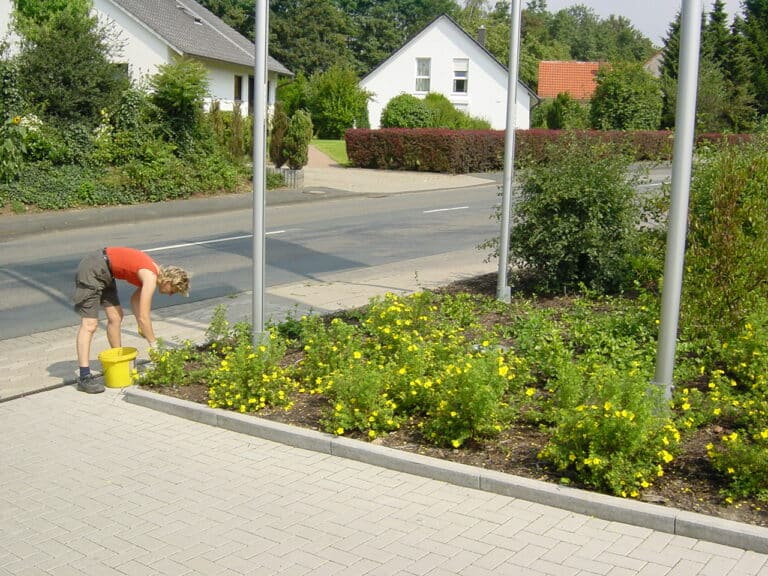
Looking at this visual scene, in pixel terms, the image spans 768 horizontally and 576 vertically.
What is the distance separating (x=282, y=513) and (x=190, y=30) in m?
34.3

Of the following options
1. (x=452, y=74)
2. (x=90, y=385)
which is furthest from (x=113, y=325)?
(x=452, y=74)

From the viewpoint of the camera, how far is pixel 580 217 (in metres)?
10.1

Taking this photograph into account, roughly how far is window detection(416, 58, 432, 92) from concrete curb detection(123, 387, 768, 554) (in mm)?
50403

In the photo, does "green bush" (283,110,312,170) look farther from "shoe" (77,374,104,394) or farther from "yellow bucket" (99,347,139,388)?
"shoe" (77,374,104,394)

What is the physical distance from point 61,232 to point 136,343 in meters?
9.72

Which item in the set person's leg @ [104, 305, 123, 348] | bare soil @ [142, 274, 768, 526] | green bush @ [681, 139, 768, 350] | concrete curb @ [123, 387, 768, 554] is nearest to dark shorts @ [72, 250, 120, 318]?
person's leg @ [104, 305, 123, 348]

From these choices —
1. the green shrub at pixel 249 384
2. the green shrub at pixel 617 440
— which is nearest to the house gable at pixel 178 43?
the green shrub at pixel 249 384

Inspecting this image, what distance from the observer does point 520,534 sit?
4945 millimetres

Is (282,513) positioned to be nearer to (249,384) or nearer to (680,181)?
(249,384)

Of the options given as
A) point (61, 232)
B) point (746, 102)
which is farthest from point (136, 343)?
point (746, 102)

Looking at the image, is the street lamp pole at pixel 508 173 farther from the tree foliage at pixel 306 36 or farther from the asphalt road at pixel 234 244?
the tree foliage at pixel 306 36

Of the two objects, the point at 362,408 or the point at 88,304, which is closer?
the point at 362,408

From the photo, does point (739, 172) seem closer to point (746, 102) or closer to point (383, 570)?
point (383, 570)

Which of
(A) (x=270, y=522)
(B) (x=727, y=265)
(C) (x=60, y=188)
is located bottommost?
(A) (x=270, y=522)
